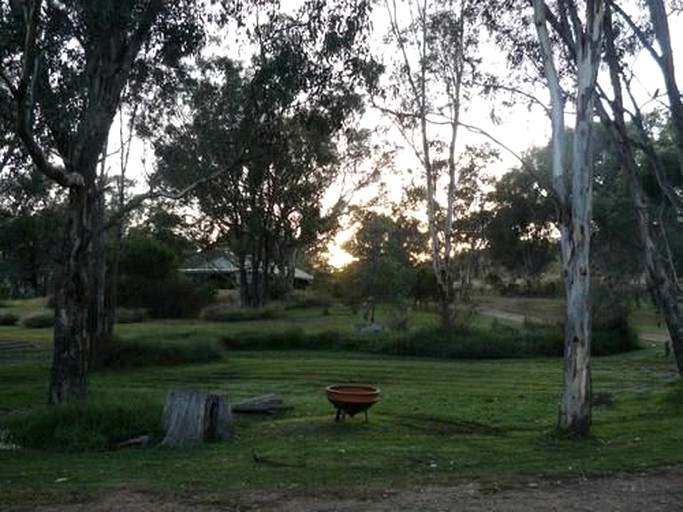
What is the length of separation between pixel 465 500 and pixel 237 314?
37.5m

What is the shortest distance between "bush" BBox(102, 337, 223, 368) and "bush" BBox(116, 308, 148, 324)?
1537 cm

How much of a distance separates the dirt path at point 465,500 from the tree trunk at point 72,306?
25.0 ft

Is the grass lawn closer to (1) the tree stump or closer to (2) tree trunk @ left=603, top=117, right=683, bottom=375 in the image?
(1) the tree stump

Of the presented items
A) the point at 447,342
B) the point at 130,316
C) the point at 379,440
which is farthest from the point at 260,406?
the point at 130,316

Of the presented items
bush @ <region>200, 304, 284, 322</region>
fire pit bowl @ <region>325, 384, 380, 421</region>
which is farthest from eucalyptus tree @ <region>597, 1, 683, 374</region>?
bush @ <region>200, 304, 284, 322</region>

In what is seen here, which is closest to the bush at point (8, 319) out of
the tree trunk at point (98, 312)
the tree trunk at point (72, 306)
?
the tree trunk at point (98, 312)

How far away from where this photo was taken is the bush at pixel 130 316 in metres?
44.1

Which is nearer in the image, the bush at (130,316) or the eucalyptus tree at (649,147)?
the eucalyptus tree at (649,147)

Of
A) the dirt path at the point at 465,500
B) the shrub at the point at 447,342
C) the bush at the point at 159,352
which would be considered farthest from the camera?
the shrub at the point at 447,342

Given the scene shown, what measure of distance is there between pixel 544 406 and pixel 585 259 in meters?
6.13

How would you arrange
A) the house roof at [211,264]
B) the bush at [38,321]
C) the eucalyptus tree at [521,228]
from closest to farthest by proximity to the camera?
the bush at [38,321] → the eucalyptus tree at [521,228] → the house roof at [211,264]

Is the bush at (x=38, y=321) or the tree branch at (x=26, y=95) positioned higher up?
the tree branch at (x=26, y=95)

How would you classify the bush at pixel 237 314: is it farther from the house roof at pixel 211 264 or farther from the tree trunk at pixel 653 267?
the tree trunk at pixel 653 267

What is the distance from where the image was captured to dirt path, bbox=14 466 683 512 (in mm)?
7363
